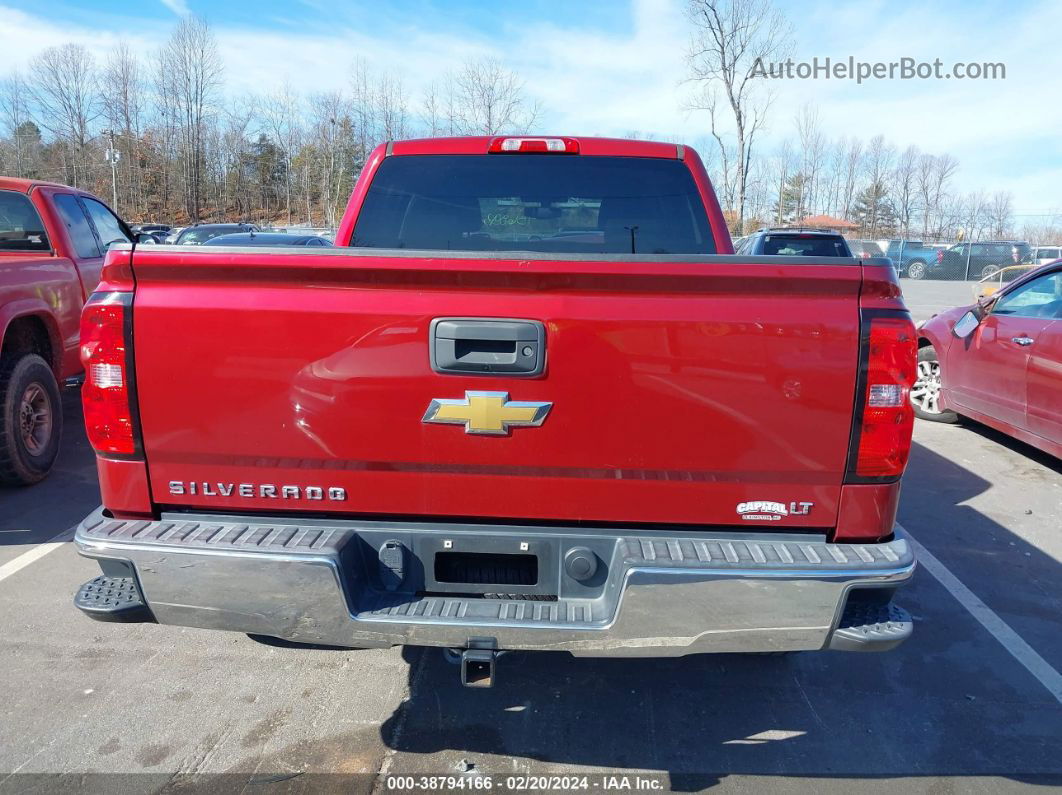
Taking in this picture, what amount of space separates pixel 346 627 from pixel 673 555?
3.29ft

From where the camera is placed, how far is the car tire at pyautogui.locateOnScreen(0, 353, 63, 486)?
5.21 meters

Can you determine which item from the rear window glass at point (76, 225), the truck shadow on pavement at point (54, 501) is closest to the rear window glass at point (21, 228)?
the rear window glass at point (76, 225)

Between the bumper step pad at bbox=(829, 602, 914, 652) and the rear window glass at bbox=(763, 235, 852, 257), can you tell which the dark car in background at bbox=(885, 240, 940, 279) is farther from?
the bumper step pad at bbox=(829, 602, 914, 652)

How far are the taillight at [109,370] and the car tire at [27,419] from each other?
3682 mm

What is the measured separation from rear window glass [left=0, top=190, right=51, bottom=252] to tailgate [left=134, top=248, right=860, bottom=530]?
5.06 metres

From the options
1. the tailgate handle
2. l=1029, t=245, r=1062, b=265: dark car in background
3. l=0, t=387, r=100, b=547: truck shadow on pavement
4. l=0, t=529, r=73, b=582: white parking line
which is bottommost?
l=0, t=529, r=73, b=582: white parking line

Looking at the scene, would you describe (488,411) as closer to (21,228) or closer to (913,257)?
(21,228)

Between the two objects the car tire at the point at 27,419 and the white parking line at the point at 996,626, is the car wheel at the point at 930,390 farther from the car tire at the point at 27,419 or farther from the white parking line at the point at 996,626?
the car tire at the point at 27,419

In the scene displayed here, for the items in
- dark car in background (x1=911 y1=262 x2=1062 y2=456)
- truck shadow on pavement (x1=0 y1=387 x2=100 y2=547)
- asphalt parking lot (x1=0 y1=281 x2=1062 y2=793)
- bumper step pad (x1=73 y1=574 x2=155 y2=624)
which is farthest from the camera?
dark car in background (x1=911 y1=262 x2=1062 y2=456)

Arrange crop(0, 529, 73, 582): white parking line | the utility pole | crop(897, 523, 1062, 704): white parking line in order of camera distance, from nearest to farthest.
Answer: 1. crop(897, 523, 1062, 704): white parking line
2. crop(0, 529, 73, 582): white parking line
3. the utility pole

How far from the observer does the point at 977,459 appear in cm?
669

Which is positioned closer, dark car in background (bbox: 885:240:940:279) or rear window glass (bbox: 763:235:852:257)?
rear window glass (bbox: 763:235:852:257)

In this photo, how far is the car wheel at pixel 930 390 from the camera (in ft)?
25.4

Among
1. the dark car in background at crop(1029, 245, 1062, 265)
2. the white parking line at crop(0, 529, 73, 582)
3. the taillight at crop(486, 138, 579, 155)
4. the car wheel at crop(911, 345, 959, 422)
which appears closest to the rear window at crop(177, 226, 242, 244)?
the white parking line at crop(0, 529, 73, 582)
